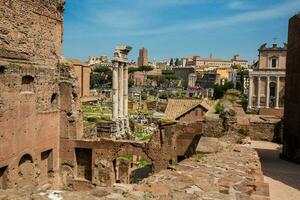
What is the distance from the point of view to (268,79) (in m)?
48.5

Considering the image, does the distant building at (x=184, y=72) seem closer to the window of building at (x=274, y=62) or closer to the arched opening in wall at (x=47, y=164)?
the window of building at (x=274, y=62)

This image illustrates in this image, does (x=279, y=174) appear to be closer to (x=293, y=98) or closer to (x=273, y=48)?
(x=293, y=98)

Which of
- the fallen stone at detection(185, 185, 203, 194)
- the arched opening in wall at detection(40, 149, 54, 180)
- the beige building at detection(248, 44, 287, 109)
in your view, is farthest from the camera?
the beige building at detection(248, 44, 287, 109)

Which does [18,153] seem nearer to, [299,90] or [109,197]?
[109,197]

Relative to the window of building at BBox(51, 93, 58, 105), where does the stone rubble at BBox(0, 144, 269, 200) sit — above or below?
below

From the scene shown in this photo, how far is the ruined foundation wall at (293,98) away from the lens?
1536 cm

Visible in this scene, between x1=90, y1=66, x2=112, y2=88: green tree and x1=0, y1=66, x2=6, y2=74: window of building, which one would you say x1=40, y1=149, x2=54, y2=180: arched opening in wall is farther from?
x1=90, y1=66, x2=112, y2=88: green tree

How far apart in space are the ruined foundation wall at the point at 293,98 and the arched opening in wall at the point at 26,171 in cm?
983

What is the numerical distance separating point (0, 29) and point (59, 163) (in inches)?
262

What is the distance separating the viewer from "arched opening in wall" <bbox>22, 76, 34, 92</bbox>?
14766mm

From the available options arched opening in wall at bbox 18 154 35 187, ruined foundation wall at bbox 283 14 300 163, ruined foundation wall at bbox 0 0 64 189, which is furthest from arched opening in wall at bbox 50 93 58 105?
ruined foundation wall at bbox 283 14 300 163

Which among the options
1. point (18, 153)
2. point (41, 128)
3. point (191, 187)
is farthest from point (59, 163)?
point (191, 187)

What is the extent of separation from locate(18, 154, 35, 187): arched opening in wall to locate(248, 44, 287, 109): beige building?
36.1m

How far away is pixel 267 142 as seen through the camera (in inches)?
729
